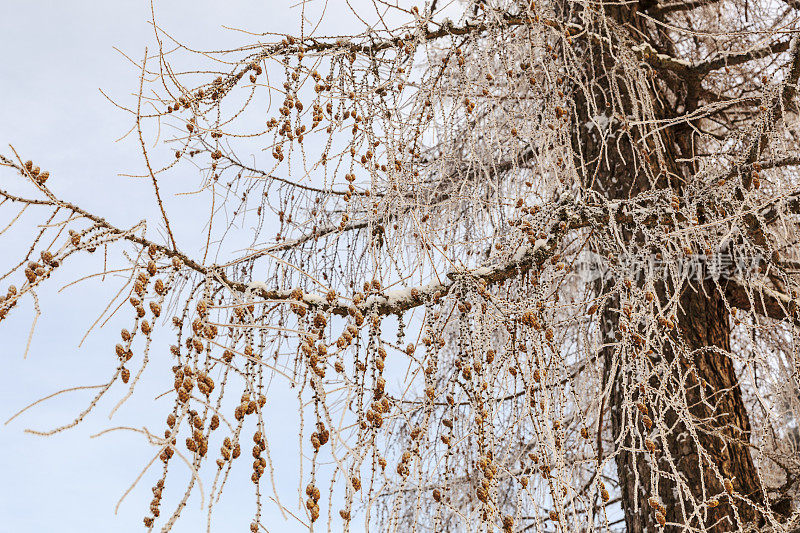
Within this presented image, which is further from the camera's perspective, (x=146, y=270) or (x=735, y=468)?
(x=735, y=468)

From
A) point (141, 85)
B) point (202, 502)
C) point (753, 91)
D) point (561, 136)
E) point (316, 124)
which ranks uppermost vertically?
point (753, 91)

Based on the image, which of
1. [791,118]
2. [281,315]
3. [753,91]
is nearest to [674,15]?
[753,91]

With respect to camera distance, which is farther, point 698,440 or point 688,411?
point 698,440

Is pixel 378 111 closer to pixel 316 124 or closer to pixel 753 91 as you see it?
pixel 316 124

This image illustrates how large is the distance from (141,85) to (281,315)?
51.9 inches

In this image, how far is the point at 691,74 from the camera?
3.69 metres

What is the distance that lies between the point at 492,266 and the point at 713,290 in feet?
5.25

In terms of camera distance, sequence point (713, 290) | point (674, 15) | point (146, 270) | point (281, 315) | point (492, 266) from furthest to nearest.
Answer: point (674, 15) < point (713, 290) < point (281, 315) < point (492, 266) < point (146, 270)

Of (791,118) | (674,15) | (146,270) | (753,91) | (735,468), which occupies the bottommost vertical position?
(735,468)

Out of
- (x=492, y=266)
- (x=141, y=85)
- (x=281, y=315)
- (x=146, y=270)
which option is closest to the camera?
(x=146, y=270)

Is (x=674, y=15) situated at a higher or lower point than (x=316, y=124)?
higher

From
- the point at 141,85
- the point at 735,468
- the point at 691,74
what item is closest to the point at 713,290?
the point at 735,468

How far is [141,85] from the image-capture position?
188cm

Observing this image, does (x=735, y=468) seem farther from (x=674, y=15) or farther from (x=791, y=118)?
(x=674, y=15)
